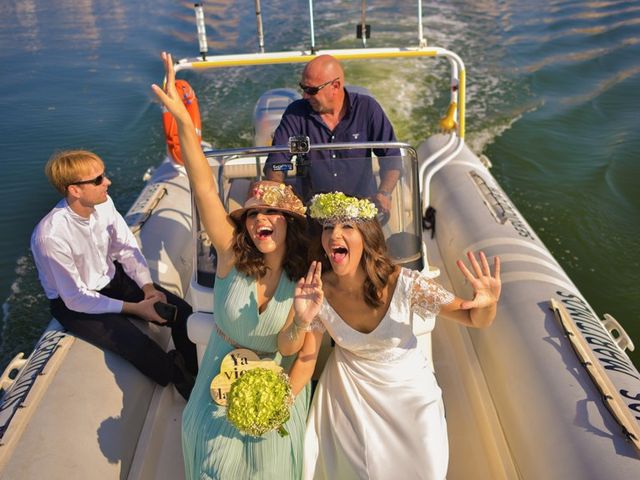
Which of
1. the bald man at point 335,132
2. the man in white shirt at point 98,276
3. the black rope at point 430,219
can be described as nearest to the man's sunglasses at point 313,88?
the bald man at point 335,132

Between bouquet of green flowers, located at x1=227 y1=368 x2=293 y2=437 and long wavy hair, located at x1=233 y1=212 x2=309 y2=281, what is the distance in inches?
15.8

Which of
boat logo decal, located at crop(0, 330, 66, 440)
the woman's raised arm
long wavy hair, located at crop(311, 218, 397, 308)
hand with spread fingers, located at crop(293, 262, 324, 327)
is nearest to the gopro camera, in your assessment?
the woman's raised arm

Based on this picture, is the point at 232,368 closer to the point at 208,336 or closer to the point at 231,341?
the point at 231,341

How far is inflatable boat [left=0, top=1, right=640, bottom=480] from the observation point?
212cm

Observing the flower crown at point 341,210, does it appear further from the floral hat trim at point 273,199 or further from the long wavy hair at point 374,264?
the floral hat trim at point 273,199

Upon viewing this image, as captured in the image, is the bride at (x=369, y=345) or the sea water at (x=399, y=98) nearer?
the bride at (x=369, y=345)

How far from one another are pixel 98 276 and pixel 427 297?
5.13 ft

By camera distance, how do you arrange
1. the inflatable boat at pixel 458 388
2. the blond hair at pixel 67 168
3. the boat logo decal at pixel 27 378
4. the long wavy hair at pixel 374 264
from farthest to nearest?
1. the blond hair at pixel 67 168
2. the boat logo decal at pixel 27 378
3. the inflatable boat at pixel 458 388
4. the long wavy hair at pixel 374 264

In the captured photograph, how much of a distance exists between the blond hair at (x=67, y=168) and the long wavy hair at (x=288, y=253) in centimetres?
78

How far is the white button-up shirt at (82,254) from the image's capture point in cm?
244

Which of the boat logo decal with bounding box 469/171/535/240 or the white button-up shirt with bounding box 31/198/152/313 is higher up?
the white button-up shirt with bounding box 31/198/152/313

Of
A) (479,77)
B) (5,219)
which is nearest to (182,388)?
(5,219)

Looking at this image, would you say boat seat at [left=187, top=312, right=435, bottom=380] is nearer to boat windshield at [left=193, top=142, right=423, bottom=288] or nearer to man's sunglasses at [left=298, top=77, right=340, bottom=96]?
boat windshield at [left=193, top=142, right=423, bottom=288]

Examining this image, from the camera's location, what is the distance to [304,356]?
207cm
